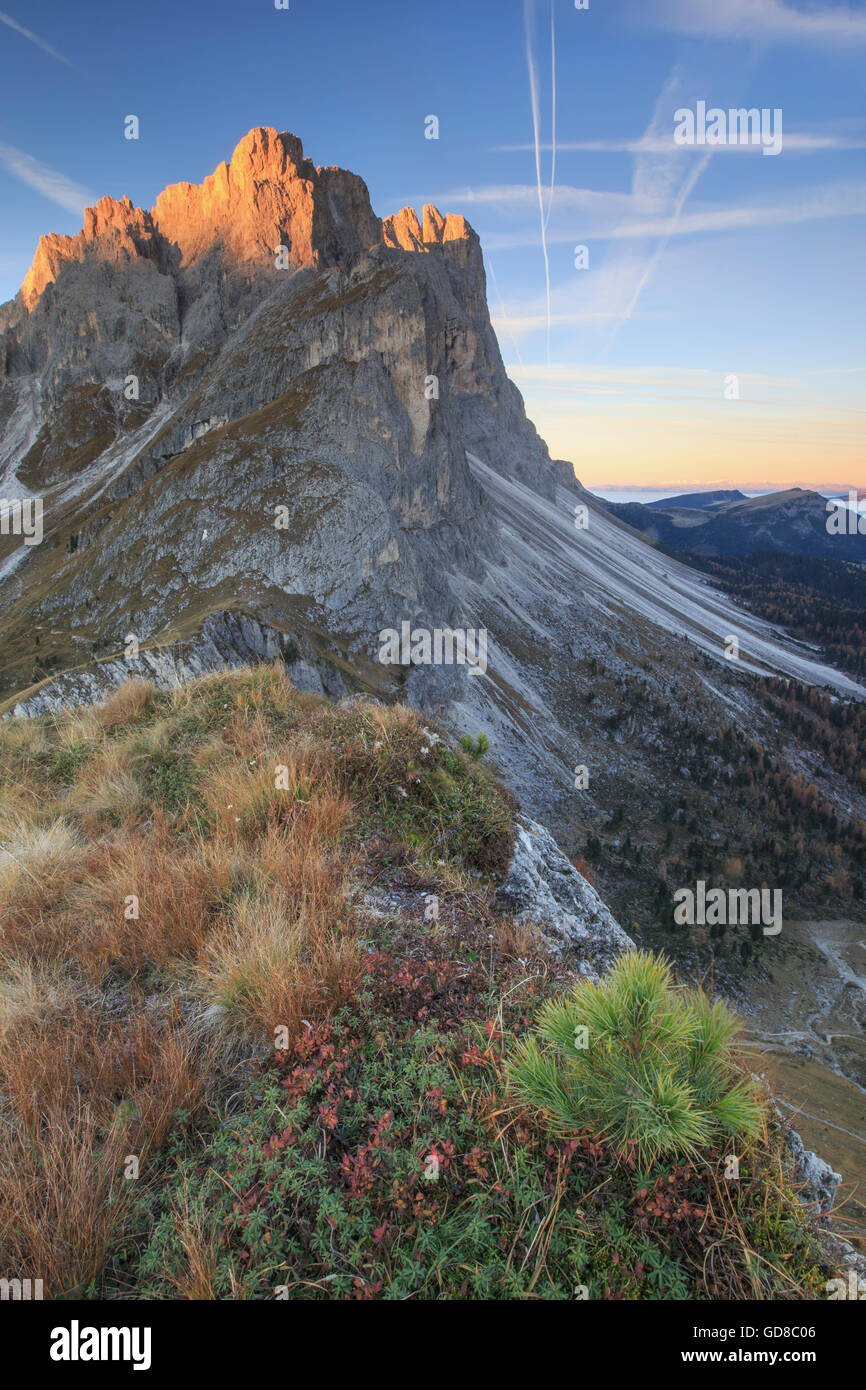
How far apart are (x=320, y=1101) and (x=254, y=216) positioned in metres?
111

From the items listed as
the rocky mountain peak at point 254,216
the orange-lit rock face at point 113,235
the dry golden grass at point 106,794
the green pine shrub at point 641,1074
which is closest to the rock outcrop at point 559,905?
the green pine shrub at point 641,1074

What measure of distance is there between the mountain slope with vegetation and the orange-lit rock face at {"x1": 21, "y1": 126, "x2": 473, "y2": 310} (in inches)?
3779

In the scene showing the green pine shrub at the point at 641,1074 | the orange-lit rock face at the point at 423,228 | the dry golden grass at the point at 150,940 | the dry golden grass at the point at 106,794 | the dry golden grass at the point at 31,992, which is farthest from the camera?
the orange-lit rock face at the point at 423,228

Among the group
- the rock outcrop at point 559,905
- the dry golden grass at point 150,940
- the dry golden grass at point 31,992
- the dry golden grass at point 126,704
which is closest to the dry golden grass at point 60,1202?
the dry golden grass at point 150,940

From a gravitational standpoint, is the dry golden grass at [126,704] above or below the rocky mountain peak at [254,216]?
below

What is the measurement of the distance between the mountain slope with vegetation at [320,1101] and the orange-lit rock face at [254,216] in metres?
96.0

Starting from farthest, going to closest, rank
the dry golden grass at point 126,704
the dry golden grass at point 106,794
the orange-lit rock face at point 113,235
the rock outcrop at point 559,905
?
the orange-lit rock face at point 113,235
the dry golden grass at point 126,704
the dry golden grass at point 106,794
the rock outcrop at point 559,905

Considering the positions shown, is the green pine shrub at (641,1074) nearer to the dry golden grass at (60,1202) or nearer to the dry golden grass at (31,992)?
the dry golden grass at (60,1202)

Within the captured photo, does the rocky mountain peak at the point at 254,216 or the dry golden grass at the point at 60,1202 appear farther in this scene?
the rocky mountain peak at the point at 254,216

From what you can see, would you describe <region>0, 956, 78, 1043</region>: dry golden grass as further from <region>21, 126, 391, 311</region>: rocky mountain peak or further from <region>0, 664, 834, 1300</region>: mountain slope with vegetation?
<region>21, 126, 391, 311</region>: rocky mountain peak

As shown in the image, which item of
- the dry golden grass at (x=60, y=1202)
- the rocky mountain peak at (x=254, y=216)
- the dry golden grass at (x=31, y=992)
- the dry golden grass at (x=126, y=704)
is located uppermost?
the rocky mountain peak at (x=254, y=216)

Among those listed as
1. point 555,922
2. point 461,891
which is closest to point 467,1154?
point 461,891

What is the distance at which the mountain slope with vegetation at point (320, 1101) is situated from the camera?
2.20m

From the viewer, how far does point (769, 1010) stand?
43188mm
